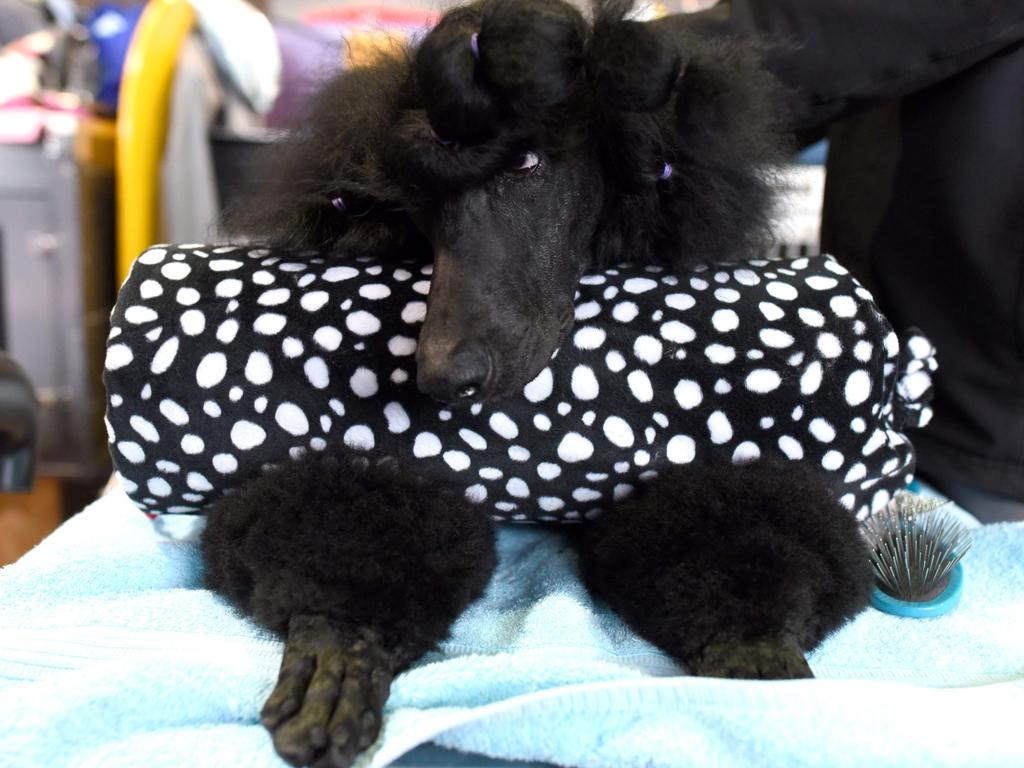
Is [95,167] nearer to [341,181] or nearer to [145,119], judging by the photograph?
[145,119]

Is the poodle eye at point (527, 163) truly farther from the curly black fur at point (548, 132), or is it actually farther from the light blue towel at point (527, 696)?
the light blue towel at point (527, 696)

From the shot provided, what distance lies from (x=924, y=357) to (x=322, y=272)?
458 millimetres

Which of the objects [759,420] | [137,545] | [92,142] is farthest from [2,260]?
[759,420]

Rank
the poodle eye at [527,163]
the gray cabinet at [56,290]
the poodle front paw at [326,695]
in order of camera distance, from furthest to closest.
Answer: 1. the gray cabinet at [56,290]
2. the poodle eye at [527,163]
3. the poodle front paw at [326,695]

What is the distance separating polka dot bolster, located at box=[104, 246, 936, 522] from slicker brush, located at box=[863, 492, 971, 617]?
7 centimetres

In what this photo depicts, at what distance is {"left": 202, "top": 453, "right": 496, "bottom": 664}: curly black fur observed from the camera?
1.51ft

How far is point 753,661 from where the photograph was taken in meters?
0.44

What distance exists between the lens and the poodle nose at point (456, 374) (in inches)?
17.3

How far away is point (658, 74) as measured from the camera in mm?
461

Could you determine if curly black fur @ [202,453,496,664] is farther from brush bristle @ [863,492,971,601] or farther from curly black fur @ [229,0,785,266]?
brush bristle @ [863,492,971,601]

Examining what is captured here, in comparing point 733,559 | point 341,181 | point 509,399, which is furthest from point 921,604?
point 341,181

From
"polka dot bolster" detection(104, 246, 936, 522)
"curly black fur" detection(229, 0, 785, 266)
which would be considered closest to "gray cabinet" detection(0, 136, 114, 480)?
"curly black fur" detection(229, 0, 785, 266)

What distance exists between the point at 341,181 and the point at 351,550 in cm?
27

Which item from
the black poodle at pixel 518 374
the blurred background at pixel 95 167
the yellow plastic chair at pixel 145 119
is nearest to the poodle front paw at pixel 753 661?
the black poodle at pixel 518 374
